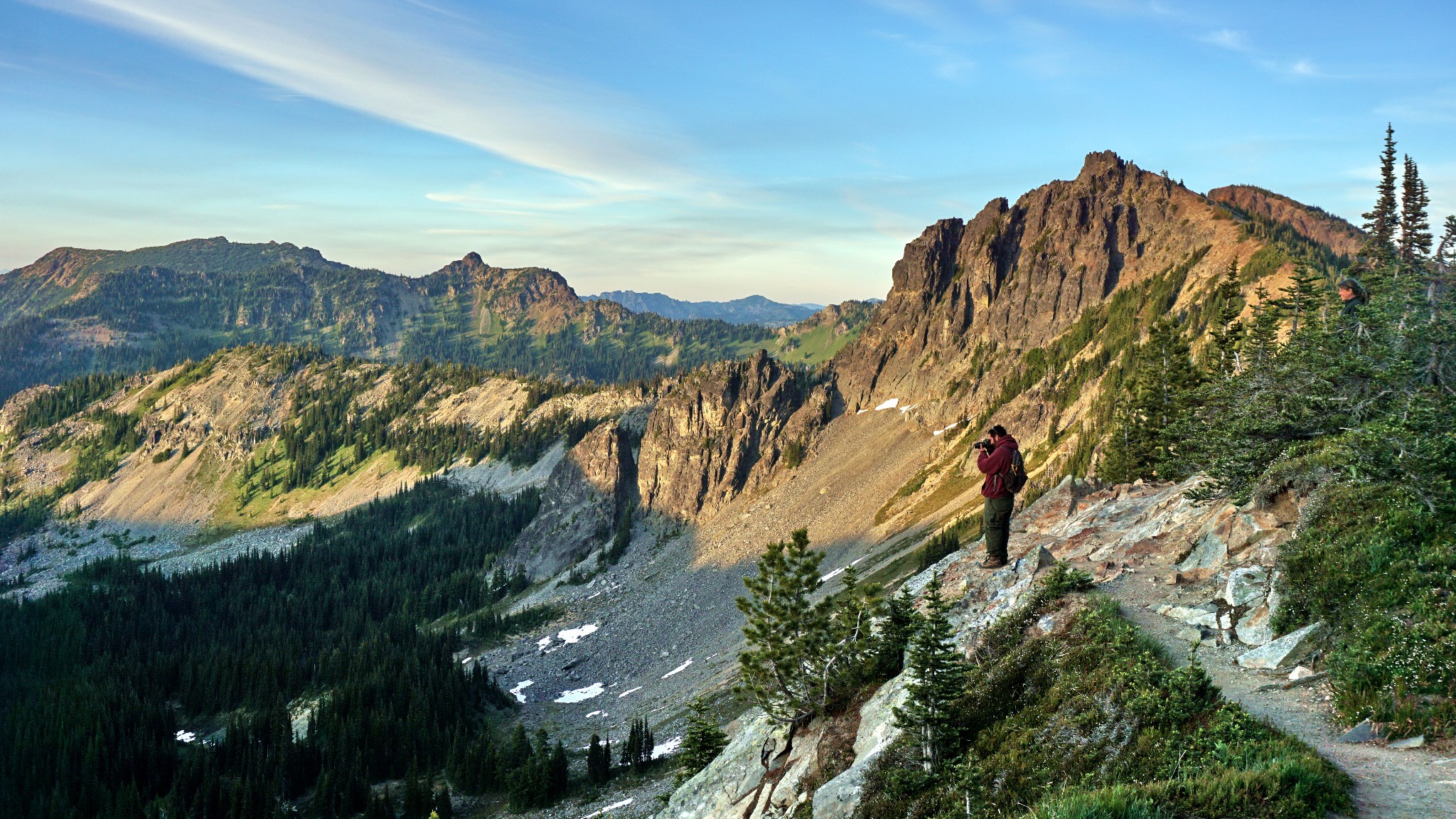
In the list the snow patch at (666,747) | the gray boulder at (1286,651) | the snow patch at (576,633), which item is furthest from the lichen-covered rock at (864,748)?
the snow patch at (576,633)

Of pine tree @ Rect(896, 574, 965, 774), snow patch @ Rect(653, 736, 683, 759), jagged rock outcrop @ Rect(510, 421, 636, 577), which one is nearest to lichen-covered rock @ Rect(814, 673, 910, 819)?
pine tree @ Rect(896, 574, 965, 774)

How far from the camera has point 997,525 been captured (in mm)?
27031

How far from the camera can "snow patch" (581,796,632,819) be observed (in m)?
57.8

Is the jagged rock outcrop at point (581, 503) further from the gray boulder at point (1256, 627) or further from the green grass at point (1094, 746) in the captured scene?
the gray boulder at point (1256, 627)

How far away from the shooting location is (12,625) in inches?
5778

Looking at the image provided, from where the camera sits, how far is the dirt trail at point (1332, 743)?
11984mm

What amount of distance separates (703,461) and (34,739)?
105060 mm

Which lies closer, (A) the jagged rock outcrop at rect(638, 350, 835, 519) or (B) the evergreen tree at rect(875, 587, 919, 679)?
(B) the evergreen tree at rect(875, 587, 919, 679)

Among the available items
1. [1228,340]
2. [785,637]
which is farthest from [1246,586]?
[1228,340]

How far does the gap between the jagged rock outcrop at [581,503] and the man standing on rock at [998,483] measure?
467ft

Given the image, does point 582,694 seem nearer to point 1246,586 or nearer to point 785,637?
point 785,637

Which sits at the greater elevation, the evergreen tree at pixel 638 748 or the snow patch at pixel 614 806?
the snow patch at pixel 614 806

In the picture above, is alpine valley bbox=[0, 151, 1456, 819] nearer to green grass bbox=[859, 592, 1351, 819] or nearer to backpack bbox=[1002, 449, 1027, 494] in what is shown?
green grass bbox=[859, 592, 1351, 819]

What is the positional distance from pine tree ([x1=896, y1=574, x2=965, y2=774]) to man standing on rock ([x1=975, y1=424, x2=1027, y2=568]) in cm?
695
